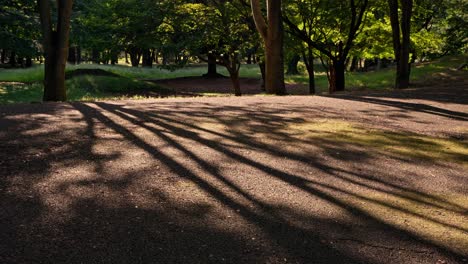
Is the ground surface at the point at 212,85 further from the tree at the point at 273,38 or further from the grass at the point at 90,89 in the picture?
the tree at the point at 273,38

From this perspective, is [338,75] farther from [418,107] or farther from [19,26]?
[19,26]

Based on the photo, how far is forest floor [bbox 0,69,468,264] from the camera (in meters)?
3.75

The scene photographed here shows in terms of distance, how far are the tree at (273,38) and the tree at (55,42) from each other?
217 inches

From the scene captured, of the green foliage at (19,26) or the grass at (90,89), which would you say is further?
the green foliage at (19,26)

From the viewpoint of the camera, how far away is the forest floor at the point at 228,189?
12.3ft

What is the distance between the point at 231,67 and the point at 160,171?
66.0 feet

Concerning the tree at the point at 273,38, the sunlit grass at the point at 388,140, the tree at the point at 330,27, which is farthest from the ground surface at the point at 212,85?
the sunlit grass at the point at 388,140

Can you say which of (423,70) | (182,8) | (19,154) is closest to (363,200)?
(19,154)

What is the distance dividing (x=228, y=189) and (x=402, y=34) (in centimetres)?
1611

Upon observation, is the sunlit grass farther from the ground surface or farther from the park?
the ground surface

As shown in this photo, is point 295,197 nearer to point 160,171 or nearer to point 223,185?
point 223,185

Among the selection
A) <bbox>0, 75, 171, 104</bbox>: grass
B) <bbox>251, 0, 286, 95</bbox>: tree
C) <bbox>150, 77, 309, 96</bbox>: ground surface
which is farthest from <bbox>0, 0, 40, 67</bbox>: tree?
<bbox>251, 0, 286, 95</bbox>: tree

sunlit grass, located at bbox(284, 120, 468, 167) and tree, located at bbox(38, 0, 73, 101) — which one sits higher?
tree, located at bbox(38, 0, 73, 101)

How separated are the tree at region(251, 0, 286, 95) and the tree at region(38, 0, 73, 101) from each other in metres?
5.52
